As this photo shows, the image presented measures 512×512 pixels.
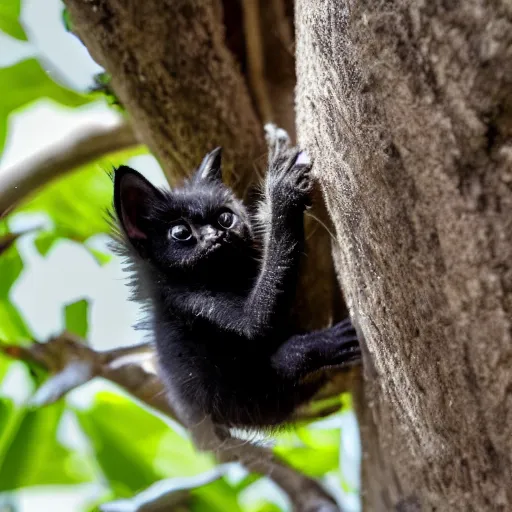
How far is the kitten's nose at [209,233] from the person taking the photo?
4.12 feet

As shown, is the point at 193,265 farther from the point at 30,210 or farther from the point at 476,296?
the point at 30,210

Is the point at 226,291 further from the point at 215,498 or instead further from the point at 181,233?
the point at 215,498

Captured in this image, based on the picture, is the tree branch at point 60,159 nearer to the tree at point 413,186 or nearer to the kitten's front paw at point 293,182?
the tree at point 413,186

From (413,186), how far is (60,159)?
Result: 45.1 inches

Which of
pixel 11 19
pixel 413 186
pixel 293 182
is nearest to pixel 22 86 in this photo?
pixel 11 19

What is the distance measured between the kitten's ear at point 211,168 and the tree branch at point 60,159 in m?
0.35

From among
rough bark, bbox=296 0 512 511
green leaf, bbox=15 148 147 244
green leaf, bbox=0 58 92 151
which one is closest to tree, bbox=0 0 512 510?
rough bark, bbox=296 0 512 511

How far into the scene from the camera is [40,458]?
190 cm

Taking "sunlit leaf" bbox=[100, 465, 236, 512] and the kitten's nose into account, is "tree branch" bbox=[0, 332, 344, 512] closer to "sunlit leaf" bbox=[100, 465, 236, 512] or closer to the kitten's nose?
"sunlit leaf" bbox=[100, 465, 236, 512]

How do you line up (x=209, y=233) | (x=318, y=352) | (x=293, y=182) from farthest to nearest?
(x=209, y=233), (x=318, y=352), (x=293, y=182)

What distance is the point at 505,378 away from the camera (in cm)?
63

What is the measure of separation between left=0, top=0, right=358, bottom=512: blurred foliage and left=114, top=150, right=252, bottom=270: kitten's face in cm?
37

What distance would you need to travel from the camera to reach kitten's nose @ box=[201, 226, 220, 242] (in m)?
1.25

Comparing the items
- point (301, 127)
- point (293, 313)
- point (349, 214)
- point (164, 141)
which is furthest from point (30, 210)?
point (349, 214)
